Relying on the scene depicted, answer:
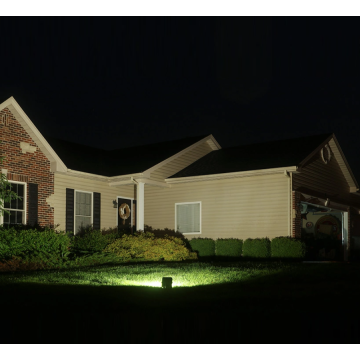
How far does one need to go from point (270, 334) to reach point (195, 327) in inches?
42.2

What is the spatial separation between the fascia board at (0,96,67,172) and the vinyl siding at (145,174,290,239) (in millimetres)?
5391

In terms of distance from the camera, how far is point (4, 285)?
10.8 m

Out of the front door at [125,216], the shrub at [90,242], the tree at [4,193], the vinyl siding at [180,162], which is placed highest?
the vinyl siding at [180,162]

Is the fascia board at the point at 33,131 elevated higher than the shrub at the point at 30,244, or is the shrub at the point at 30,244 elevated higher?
the fascia board at the point at 33,131

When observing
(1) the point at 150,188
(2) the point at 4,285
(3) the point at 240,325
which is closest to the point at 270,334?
(3) the point at 240,325

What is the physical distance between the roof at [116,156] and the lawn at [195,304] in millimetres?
8440

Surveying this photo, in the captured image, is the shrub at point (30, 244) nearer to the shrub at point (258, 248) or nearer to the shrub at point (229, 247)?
the shrub at point (229, 247)

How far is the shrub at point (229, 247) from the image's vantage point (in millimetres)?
19859

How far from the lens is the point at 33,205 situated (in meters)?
18.6

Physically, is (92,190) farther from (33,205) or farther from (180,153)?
(180,153)

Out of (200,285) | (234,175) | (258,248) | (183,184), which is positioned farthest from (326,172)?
(200,285)

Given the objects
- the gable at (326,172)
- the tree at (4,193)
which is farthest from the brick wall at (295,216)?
the tree at (4,193)

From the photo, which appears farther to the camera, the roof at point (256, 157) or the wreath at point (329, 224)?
the wreath at point (329, 224)

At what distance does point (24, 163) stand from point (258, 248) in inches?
355
